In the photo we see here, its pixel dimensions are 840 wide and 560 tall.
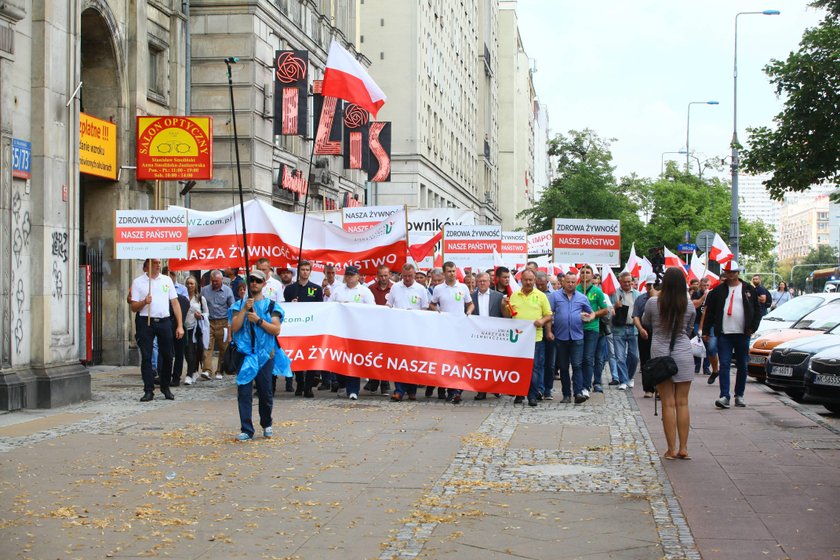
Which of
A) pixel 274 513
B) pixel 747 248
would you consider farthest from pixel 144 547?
pixel 747 248

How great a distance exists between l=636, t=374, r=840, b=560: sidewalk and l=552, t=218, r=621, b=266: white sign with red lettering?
16.7ft

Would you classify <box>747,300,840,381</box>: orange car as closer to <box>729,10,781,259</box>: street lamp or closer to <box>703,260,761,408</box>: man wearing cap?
<box>703,260,761,408</box>: man wearing cap

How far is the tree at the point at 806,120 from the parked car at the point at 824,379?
1640 centimetres

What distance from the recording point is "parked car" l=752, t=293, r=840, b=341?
2331cm

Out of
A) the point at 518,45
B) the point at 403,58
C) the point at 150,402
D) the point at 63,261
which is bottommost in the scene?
the point at 150,402

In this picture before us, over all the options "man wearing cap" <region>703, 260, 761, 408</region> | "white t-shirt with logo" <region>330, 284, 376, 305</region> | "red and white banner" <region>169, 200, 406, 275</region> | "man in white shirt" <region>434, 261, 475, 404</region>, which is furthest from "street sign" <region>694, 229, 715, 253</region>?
"white t-shirt with logo" <region>330, 284, 376, 305</region>

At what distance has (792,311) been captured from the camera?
24.5 meters

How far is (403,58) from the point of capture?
5653 centimetres

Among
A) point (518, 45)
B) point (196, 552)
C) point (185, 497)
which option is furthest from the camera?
point (518, 45)

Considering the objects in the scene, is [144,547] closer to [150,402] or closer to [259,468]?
[259,468]

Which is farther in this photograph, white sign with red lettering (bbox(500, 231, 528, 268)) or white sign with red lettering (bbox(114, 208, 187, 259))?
white sign with red lettering (bbox(500, 231, 528, 268))

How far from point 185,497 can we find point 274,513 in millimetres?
894

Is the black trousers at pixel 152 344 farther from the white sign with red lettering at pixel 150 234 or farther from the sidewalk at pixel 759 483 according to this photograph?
the sidewalk at pixel 759 483

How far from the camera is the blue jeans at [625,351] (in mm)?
18609
